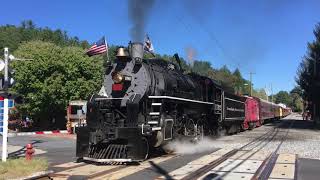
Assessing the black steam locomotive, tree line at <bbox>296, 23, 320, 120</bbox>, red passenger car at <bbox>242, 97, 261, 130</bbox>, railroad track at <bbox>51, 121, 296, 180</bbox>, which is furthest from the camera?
tree line at <bbox>296, 23, 320, 120</bbox>

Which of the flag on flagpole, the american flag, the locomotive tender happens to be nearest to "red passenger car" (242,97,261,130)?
the american flag

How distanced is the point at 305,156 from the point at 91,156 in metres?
8.00

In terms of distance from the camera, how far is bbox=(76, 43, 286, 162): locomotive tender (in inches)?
579

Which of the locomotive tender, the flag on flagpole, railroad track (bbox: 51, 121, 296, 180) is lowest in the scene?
railroad track (bbox: 51, 121, 296, 180)

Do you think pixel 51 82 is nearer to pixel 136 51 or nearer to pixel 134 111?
pixel 136 51

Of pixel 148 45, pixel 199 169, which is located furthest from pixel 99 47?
pixel 199 169

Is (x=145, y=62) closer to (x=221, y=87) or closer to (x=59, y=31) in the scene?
(x=221, y=87)

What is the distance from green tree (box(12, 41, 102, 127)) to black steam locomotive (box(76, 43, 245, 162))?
1003 inches

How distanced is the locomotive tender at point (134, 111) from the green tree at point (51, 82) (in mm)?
25352

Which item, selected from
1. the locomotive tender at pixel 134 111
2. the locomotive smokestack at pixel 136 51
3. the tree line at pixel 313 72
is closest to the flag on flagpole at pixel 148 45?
the locomotive tender at pixel 134 111

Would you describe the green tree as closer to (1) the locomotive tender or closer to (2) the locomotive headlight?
(1) the locomotive tender

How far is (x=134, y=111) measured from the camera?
599 inches

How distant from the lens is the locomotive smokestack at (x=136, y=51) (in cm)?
1616

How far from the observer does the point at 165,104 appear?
1692 cm
